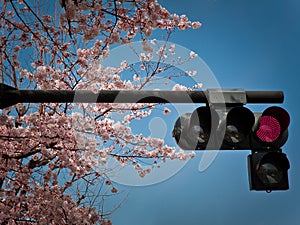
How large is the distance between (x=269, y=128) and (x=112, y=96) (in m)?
1.15

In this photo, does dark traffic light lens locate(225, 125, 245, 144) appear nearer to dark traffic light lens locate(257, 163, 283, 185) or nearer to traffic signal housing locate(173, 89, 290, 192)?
traffic signal housing locate(173, 89, 290, 192)

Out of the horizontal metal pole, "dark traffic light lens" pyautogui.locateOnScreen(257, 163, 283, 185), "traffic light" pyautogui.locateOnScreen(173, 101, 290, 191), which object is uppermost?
the horizontal metal pole

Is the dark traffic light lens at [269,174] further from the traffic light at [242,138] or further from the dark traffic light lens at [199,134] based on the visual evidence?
the dark traffic light lens at [199,134]

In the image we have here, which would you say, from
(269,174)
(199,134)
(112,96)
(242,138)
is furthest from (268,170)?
(112,96)

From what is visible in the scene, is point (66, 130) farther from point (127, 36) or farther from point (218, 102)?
point (218, 102)

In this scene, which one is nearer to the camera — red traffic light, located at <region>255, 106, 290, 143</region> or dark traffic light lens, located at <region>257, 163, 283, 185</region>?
dark traffic light lens, located at <region>257, 163, 283, 185</region>

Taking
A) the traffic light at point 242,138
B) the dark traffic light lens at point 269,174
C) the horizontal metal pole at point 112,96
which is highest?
the horizontal metal pole at point 112,96

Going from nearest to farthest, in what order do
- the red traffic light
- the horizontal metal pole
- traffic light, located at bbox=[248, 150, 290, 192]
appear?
traffic light, located at bbox=[248, 150, 290, 192], the red traffic light, the horizontal metal pole

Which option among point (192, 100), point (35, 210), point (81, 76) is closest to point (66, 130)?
point (81, 76)

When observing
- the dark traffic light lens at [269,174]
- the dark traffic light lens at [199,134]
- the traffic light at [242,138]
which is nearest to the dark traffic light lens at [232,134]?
the traffic light at [242,138]

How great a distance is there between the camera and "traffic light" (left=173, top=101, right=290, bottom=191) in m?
2.49

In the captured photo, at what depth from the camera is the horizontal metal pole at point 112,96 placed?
8.84ft

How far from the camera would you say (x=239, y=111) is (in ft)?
8.21

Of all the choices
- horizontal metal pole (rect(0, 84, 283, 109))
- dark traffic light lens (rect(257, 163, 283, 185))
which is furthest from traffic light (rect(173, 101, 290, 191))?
horizontal metal pole (rect(0, 84, 283, 109))
